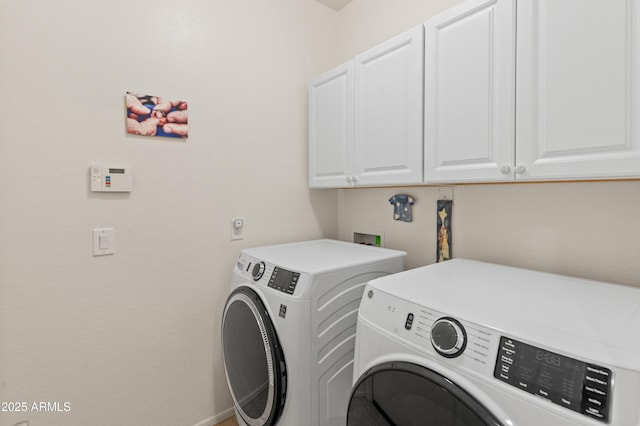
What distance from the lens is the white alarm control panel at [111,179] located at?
1.46 m

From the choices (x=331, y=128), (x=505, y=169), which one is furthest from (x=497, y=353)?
(x=331, y=128)

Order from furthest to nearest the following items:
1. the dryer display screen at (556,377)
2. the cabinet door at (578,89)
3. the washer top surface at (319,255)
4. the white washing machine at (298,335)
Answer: the washer top surface at (319,255)
the white washing machine at (298,335)
the cabinet door at (578,89)
the dryer display screen at (556,377)

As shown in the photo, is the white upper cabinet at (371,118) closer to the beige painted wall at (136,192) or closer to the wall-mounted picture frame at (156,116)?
the beige painted wall at (136,192)

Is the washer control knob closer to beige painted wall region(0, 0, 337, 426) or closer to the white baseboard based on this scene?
beige painted wall region(0, 0, 337, 426)

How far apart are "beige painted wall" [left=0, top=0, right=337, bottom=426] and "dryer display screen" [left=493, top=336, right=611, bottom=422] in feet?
5.05

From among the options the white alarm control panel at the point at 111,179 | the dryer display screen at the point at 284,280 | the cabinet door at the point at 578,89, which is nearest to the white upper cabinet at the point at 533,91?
the cabinet door at the point at 578,89

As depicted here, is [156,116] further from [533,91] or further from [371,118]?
[533,91]

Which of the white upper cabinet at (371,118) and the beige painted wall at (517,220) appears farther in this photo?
the white upper cabinet at (371,118)

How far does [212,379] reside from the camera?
1.85m

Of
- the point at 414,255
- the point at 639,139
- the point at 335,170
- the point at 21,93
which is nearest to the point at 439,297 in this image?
the point at 639,139

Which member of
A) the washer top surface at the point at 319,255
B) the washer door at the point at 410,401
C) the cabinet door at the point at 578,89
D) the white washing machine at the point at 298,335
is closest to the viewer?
the washer door at the point at 410,401

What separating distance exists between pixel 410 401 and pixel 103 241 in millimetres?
1476


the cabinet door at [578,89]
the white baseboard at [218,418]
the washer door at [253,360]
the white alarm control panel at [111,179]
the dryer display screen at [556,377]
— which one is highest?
the cabinet door at [578,89]

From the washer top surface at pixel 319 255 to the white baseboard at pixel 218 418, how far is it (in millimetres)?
1006
